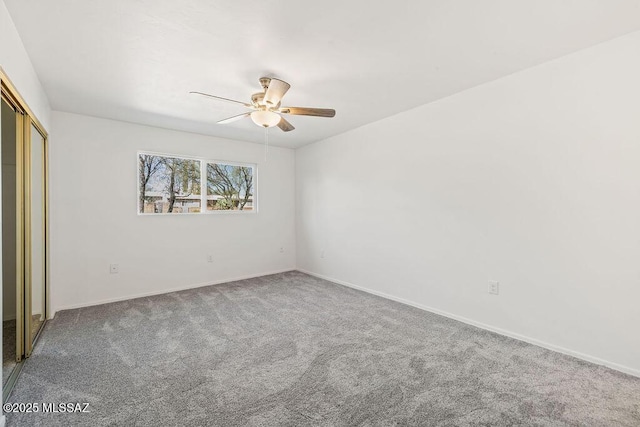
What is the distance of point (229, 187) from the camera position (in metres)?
4.84

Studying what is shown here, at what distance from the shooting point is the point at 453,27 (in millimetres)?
1925

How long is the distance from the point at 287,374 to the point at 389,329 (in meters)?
1.19

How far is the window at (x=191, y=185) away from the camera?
4082 mm

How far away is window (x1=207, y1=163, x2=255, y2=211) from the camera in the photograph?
4.65 m

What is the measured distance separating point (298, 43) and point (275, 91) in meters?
0.48

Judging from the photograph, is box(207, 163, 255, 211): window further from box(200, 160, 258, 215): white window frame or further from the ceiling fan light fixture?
the ceiling fan light fixture

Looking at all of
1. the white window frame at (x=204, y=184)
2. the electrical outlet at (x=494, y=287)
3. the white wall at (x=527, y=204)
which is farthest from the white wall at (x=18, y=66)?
the electrical outlet at (x=494, y=287)

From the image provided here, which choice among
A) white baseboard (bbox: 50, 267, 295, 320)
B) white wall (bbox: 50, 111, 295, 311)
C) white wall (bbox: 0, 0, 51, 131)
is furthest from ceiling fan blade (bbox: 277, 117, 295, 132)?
white baseboard (bbox: 50, 267, 295, 320)

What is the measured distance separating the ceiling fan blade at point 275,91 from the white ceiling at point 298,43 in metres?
0.17

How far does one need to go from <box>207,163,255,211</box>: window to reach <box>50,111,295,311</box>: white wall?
155mm

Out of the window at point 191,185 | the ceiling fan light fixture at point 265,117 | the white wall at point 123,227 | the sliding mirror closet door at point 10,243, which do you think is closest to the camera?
the sliding mirror closet door at point 10,243

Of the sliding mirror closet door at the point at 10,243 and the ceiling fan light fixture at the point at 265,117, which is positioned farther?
the ceiling fan light fixture at the point at 265,117

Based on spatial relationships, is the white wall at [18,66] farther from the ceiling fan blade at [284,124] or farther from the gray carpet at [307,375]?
the ceiling fan blade at [284,124]

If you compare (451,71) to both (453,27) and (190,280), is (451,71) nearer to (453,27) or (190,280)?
(453,27)
